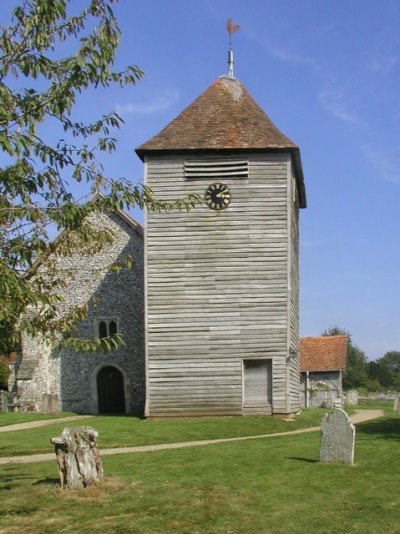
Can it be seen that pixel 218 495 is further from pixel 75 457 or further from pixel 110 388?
pixel 110 388

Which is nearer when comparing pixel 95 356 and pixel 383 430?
pixel 383 430

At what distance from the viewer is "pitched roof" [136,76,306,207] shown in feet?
81.4

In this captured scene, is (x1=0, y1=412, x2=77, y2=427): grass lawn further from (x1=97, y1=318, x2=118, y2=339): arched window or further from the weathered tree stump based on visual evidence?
the weathered tree stump

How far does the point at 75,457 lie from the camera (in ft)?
36.2

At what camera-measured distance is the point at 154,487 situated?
11.1 metres

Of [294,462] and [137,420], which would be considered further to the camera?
[137,420]

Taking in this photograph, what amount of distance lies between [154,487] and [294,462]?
3328mm

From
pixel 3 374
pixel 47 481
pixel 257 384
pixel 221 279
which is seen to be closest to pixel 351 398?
pixel 257 384

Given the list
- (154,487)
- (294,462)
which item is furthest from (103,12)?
(294,462)

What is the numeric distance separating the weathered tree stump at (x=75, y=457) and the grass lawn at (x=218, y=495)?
0.27 m

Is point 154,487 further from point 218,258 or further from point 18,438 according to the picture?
point 218,258

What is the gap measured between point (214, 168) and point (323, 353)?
77.5 ft

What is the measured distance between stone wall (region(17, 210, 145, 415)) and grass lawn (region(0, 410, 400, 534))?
572 inches

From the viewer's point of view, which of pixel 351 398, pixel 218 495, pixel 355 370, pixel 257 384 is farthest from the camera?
pixel 355 370
